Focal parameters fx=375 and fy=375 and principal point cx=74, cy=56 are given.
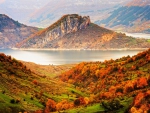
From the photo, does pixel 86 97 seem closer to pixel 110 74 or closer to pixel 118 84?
pixel 118 84

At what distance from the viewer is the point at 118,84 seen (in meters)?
95.2

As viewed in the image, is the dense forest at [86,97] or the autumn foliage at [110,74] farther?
the autumn foliage at [110,74]

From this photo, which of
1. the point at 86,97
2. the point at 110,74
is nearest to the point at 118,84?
the point at 86,97

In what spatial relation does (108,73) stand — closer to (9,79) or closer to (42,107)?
(9,79)

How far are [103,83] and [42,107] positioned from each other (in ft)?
177

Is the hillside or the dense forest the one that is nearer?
the hillside

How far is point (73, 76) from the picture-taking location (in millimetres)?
159500

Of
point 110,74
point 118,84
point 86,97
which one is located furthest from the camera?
point 110,74

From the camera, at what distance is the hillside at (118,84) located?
38.8 metres

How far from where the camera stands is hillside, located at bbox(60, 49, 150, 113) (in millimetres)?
38803

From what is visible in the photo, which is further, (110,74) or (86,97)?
(110,74)

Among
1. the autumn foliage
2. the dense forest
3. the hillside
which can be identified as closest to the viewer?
the hillside

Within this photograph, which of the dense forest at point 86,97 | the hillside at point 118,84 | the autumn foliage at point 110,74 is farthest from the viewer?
the autumn foliage at point 110,74

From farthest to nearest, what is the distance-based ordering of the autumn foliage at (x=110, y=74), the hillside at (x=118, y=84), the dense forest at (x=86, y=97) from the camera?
the autumn foliage at (x=110, y=74)
the dense forest at (x=86, y=97)
the hillside at (x=118, y=84)
